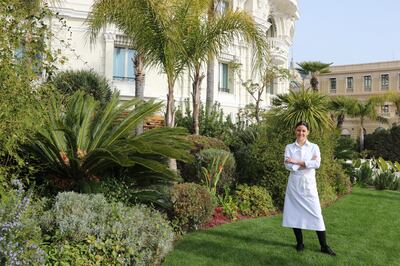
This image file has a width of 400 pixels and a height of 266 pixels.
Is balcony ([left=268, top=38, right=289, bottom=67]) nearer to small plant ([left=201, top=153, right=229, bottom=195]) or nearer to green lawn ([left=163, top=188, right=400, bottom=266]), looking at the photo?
small plant ([left=201, top=153, right=229, bottom=195])

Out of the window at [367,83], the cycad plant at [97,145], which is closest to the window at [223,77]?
the cycad plant at [97,145]

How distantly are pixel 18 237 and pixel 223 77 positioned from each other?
1995 centimetres

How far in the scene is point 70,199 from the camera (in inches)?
238

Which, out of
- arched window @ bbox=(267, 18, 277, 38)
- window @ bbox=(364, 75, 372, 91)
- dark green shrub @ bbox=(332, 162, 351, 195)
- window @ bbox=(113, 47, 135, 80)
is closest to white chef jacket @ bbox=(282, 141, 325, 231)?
dark green shrub @ bbox=(332, 162, 351, 195)

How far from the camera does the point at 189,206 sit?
7930mm

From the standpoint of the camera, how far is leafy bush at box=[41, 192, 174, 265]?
5426 millimetres

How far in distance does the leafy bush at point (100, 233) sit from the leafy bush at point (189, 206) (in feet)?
5.18

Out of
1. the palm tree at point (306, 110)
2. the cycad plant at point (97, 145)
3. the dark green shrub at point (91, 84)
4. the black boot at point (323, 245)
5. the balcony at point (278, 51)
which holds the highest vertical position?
the balcony at point (278, 51)

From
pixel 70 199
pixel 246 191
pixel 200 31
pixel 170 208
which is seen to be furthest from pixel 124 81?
pixel 70 199

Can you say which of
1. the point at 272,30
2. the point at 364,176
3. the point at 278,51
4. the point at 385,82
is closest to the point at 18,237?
the point at 364,176

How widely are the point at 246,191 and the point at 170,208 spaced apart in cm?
260

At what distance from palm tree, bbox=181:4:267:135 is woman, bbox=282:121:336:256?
4707 millimetres

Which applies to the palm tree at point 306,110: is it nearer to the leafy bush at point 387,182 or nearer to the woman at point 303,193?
the woman at point 303,193

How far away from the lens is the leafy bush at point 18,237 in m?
4.68
